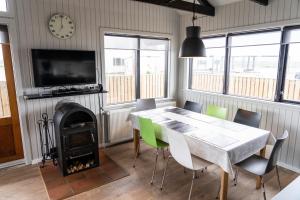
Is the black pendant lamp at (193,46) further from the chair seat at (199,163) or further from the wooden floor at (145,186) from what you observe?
the wooden floor at (145,186)

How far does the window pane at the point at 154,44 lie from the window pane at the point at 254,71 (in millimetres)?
1430

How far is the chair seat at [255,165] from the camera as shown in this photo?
2.21m

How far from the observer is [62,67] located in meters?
3.18

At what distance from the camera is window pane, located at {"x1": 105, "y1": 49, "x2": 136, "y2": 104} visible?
3865mm

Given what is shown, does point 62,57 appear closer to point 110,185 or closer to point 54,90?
point 54,90

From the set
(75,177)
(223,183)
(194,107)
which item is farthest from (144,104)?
(223,183)

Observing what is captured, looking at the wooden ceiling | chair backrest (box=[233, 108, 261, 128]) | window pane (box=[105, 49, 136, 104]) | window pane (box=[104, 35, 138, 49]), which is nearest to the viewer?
chair backrest (box=[233, 108, 261, 128])

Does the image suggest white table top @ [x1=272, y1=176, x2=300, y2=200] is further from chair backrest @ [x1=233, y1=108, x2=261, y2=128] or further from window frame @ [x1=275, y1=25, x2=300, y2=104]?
window frame @ [x1=275, y1=25, x2=300, y2=104]

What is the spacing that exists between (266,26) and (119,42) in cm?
247

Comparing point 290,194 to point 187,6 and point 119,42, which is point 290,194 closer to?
point 187,6

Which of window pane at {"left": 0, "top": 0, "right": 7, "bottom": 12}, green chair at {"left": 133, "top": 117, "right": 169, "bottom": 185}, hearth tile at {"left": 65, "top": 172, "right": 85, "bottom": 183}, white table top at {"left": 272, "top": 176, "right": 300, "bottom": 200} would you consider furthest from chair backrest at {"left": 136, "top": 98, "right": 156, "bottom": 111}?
white table top at {"left": 272, "top": 176, "right": 300, "bottom": 200}

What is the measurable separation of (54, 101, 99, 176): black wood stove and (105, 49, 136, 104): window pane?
3.44 feet

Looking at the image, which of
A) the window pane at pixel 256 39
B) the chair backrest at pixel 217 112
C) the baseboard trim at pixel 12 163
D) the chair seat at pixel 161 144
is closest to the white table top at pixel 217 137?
the chair seat at pixel 161 144

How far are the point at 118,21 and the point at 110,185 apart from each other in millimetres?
2722
